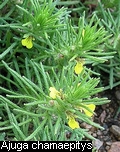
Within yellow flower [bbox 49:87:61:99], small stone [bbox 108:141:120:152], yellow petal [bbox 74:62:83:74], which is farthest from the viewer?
small stone [bbox 108:141:120:152]

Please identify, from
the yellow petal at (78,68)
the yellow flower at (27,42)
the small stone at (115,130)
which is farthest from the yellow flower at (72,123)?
the small stone at (115,130)

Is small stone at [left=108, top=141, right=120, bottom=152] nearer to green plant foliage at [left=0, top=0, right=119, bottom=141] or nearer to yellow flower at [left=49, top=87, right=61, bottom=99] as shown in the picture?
green plant foliage at [left=0, top=0, right=119, bottom=141]

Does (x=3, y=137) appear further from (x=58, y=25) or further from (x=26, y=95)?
(x=58, y=25)

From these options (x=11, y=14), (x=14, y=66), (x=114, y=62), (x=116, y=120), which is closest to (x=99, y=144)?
(x=116, y=120)

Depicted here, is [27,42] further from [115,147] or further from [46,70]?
[115,147]

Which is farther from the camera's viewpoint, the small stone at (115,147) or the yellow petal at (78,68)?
the small stone at (115,147)

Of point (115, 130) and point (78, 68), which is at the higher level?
point (78, 68)

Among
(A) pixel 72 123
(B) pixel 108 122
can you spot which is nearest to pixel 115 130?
(B) pixel 108 122

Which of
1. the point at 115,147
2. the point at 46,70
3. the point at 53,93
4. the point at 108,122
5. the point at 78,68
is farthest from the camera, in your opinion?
the point at 108,122

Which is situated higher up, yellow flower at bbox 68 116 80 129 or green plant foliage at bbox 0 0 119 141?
green plant foliage at bbox 0 0 119 141

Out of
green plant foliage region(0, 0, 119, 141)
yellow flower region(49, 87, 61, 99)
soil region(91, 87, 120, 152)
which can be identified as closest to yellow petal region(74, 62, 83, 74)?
green plant foliage region(0, 0, 119, 141)

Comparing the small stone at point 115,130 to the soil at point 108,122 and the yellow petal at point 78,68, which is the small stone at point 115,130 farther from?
the yellow petal at point 78,68

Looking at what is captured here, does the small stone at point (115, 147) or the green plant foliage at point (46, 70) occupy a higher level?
the green plant foliage at point (46, 70)
